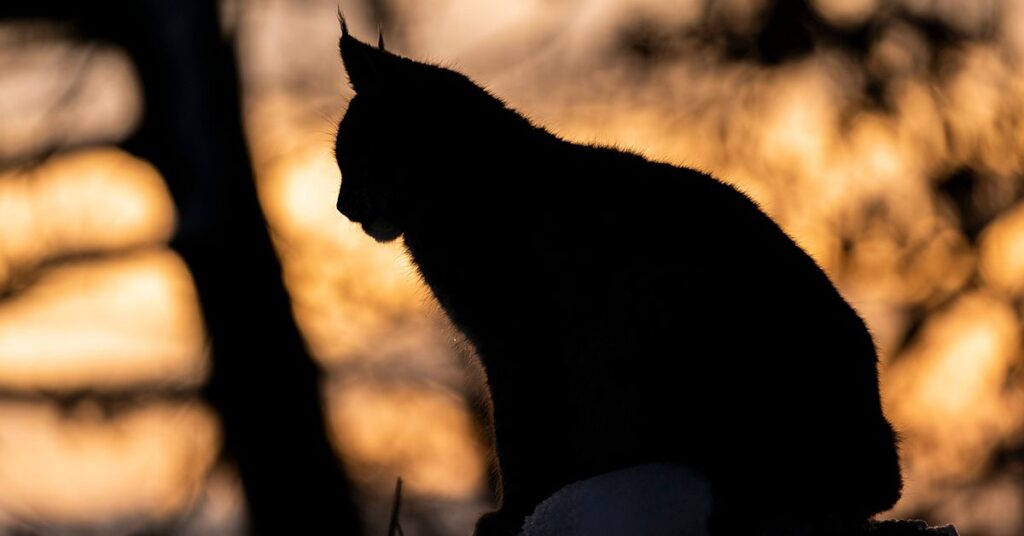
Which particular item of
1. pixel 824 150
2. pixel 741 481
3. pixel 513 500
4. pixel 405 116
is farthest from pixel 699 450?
pixel 824 150

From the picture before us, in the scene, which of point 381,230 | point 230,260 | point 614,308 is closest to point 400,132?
point 381,230

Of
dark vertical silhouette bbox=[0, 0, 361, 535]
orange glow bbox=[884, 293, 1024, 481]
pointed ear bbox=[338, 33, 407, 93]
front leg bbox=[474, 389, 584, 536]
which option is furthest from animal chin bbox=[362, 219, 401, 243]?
orange glow bbox=[884, 293, 1024, 481]

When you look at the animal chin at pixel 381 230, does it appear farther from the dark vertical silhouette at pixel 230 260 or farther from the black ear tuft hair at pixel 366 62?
the dark vertical silhouette at pixel 230 260

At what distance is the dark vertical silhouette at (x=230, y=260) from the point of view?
9078 millimetres

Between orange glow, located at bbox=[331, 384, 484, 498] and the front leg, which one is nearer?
the front leg

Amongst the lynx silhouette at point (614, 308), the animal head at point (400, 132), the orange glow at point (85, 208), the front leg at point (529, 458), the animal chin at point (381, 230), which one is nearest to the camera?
the lynx silhouette at point (614, 308)

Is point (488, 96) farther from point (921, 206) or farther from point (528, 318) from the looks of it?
point (921, 206)

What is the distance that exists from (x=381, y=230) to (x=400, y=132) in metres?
0.34

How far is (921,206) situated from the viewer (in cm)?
998

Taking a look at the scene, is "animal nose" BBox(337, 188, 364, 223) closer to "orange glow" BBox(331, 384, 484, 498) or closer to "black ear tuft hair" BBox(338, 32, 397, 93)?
"black ear tuft hair" BBox(338, 32, 397, 93)

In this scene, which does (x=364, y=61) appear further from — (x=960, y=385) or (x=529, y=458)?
(x=960, y=385)

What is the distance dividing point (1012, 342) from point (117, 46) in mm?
6273

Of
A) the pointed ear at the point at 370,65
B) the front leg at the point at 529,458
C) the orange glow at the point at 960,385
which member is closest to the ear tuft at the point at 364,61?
the pointed ear at the point at 370,65

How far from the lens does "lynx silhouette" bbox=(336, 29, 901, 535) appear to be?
4105 mm
